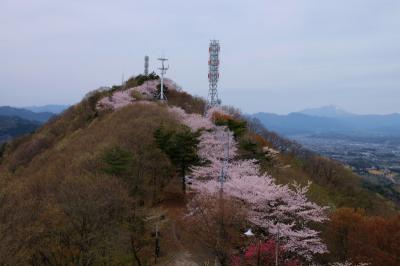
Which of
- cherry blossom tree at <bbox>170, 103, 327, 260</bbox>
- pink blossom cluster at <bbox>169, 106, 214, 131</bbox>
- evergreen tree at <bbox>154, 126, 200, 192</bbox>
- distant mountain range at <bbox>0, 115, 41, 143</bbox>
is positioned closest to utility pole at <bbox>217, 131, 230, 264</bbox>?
cherry blossom tree at <bbox>170, 103, 327, 260</bbox>

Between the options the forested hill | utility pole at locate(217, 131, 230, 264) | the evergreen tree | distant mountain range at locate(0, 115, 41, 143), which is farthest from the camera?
distant mountain range at locate(0, 115, 41, 143)

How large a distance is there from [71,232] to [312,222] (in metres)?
11.7

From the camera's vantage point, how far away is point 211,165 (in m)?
23.1

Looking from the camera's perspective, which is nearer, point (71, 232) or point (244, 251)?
point (71, 232)

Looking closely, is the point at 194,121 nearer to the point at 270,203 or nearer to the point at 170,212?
the point at 170,212

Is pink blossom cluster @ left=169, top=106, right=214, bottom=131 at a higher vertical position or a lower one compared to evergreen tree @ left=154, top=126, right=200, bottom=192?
higher

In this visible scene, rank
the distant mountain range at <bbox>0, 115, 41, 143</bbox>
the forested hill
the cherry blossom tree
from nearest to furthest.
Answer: the forested hill < the cherry blossom tree < the distant mountain range at <bbox>0, 115, 41, 143</bbox>

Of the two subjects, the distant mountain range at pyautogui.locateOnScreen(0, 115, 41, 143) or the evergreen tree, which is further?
the distant mountain range at pyautogui.locateOnScreen(0, 115, 41, 143)

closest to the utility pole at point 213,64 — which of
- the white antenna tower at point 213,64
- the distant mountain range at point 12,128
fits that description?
the white antenna tower at point 213,64

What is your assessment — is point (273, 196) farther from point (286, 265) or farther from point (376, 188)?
point (376, 188)

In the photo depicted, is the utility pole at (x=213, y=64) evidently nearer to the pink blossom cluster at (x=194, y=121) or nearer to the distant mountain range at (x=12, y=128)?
the pink blossom cluster at (x=194, y=121)

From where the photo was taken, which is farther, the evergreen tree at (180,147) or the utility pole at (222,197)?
the evergreen tree at (180,147)

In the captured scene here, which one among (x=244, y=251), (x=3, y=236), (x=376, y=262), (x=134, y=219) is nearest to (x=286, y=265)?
(x=244, y=251)

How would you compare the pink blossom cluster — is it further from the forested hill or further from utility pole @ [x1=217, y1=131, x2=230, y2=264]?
utility pole @ [x1=217, y1=131, x2=230, y2=264]
